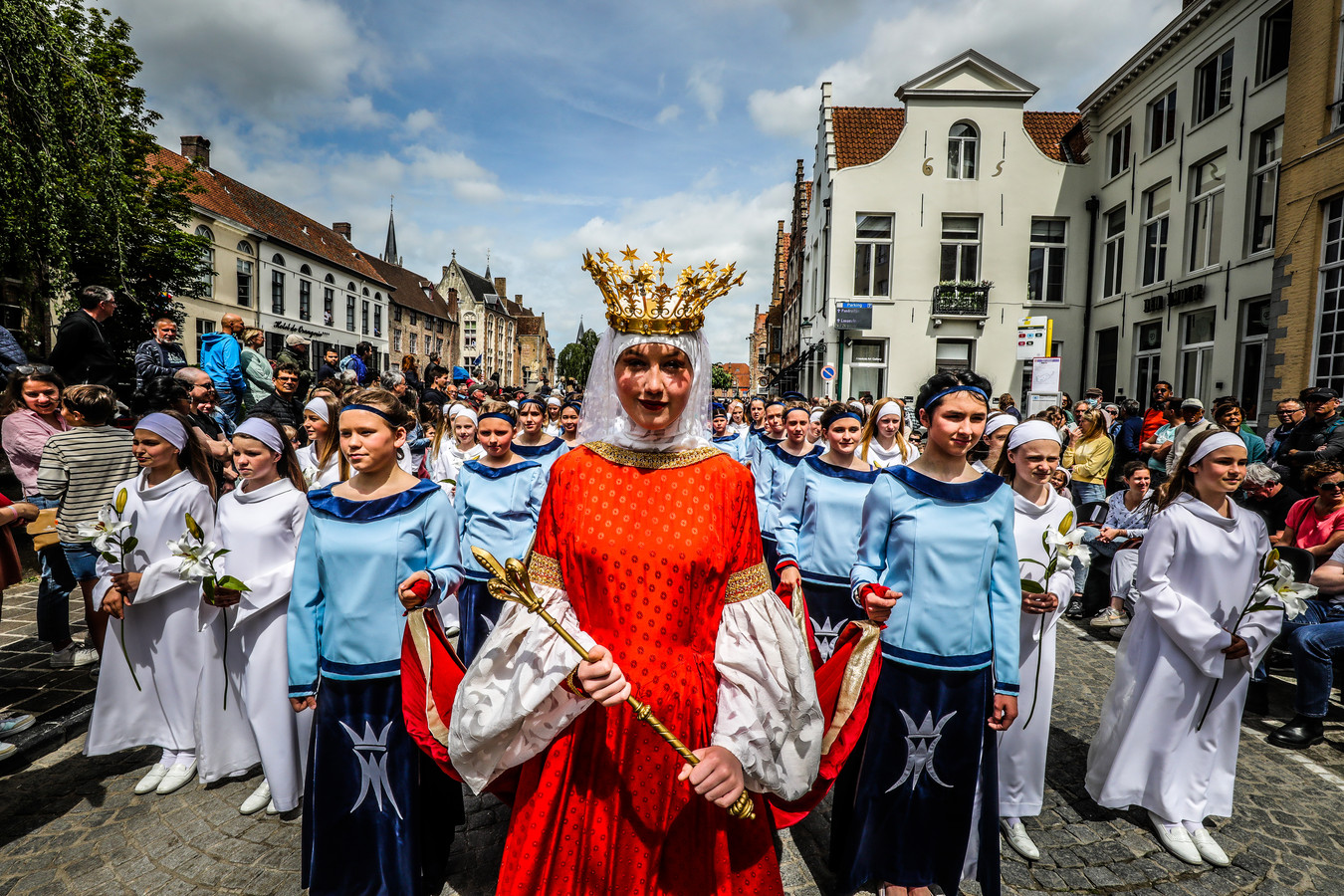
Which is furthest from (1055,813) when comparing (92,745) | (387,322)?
(387,322)

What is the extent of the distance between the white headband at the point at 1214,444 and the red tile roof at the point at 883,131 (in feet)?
68.2

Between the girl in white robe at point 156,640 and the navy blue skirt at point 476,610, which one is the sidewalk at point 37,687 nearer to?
the girl in white robe at point 156,640

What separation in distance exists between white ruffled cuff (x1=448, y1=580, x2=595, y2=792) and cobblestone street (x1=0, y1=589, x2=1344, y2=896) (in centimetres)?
146

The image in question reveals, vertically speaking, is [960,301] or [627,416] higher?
[960,301]

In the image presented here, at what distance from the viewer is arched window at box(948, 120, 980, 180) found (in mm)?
21188

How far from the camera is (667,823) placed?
81.2 inches

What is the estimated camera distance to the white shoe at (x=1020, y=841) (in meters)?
3.32

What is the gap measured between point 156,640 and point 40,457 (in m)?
2.98

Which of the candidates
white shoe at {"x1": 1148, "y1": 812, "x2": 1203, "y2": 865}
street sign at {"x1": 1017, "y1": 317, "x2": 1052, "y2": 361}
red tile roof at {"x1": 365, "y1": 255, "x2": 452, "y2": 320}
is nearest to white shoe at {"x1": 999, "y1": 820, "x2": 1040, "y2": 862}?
white shoe at {"x1": 1148, "y1": 812, "x2": 1203, "y2": 865}

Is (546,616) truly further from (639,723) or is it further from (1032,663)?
(1032,663)

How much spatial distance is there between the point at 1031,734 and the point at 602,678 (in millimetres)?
2754

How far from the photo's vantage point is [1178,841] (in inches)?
133

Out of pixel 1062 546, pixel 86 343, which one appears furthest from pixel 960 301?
pixel 86 343

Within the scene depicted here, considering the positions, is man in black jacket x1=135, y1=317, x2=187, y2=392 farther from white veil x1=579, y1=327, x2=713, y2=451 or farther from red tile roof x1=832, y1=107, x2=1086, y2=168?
red tile roof x1=832, y1=107, x2=1086, y2=168
